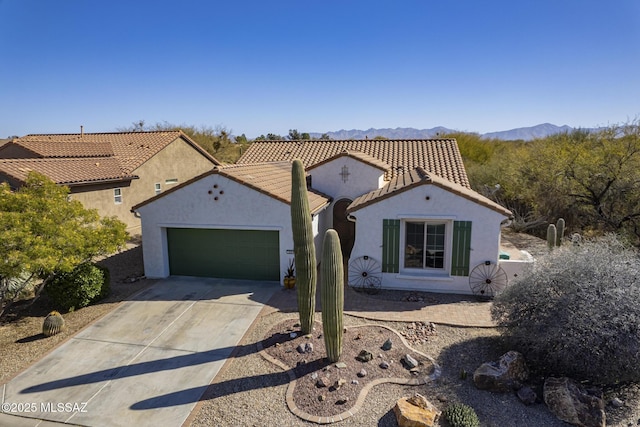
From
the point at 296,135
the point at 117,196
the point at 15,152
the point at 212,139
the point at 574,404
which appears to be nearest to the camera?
the point at 574,404

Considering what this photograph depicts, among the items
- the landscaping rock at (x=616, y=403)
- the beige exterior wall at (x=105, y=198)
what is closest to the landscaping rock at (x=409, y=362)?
the landscaping rock at (x=616, y=403)

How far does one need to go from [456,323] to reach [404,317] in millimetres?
1557

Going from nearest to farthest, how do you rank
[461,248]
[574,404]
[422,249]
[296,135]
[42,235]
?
1. [574,404]
2. [42,235]
3. [461,248]
4. [422,249]
5. [296,135]

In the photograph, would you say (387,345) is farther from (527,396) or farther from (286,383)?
(527,396)

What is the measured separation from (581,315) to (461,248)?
233 inches

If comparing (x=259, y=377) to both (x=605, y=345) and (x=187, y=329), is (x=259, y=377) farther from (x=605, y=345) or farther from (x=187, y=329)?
(x=605, y=345)

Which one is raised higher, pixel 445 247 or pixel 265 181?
pixel 265 181

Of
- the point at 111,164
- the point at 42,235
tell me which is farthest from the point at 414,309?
the point at 111,164

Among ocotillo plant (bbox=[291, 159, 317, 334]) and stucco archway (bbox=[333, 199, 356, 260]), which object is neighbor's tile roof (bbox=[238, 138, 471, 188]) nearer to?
stucco archway (bbox=[333, 199, 356, 260])

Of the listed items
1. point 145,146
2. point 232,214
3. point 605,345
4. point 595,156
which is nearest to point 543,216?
point 595,156

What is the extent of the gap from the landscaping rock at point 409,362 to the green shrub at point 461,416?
5.36ft

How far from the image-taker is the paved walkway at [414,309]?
1207 centimetres

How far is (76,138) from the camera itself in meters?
35.6

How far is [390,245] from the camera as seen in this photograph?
14.6 meters
